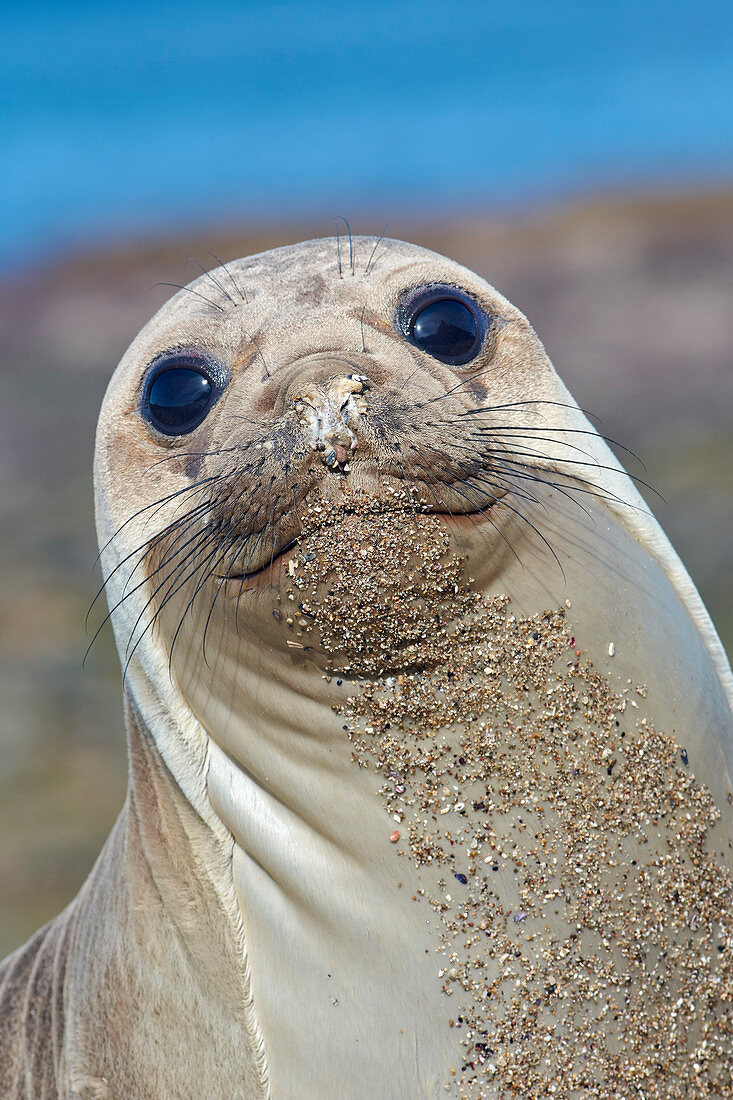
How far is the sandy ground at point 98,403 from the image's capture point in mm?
6949

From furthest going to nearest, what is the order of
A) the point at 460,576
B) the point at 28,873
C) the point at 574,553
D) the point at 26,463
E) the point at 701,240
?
1. the point at 701,240
2. the point at 26,463
3. the point at 28,873
4. the point at 574,553
5. the point at 460,576

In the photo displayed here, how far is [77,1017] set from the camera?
78.6 inches

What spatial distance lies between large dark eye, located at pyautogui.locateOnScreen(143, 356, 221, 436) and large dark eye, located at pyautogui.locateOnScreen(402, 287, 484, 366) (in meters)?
0.37

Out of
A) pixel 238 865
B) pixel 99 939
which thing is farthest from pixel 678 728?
pixel 99 939

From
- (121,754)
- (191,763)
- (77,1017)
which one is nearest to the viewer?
(191,763)

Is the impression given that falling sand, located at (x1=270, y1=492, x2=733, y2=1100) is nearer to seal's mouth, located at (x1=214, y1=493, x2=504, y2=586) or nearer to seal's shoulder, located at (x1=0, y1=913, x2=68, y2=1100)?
seal's mouth, located at (x1=214, y1=493, x2=504, y2=586)

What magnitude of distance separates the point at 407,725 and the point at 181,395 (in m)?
0.72

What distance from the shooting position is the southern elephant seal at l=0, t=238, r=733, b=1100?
1457mm

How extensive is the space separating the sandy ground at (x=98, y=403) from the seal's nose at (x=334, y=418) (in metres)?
5.16

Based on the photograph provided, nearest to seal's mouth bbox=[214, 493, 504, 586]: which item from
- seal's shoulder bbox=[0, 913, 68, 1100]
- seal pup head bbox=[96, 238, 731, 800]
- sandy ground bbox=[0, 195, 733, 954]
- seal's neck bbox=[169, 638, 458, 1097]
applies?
seal pup head bbox=[96, 238, 731, 800]

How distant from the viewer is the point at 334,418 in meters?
1.37

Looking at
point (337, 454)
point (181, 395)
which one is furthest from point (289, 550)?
point (181, 395)

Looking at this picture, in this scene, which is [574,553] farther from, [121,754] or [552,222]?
[552,222]

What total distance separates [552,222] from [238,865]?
74.7 ft
